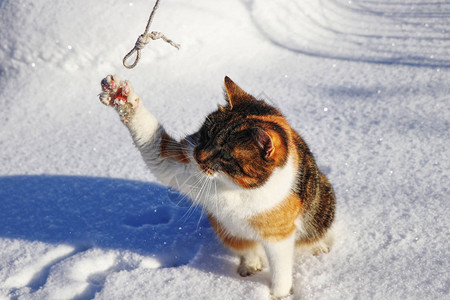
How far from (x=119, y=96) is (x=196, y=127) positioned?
45.9 inches

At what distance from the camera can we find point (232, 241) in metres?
1.45

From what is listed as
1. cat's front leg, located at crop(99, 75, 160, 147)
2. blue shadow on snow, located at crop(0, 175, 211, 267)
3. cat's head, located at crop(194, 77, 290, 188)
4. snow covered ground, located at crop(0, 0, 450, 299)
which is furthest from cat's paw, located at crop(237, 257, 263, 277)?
cat's front leg, located at crop(99, 75, 160, 147)

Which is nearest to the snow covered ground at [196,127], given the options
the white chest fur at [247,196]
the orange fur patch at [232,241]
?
the orange fur patch at [232,241]

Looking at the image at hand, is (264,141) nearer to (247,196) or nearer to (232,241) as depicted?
(247,196)

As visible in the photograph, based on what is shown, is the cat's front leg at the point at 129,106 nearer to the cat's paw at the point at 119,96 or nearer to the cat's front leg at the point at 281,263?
the cat's paw at the point at 119,96

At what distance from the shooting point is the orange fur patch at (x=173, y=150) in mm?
1265

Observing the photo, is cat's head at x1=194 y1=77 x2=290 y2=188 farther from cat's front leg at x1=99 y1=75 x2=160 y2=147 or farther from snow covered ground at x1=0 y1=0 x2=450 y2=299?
snow covered ground at x1=0 y1=0 x2=450 y2=299

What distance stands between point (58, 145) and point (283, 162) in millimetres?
1575

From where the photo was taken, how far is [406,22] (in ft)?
10.1

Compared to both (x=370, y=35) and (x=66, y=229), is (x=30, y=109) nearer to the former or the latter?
(x=66, y=229)

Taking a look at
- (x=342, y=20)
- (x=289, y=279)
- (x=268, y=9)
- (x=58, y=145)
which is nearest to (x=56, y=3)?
(x=58, y=145)

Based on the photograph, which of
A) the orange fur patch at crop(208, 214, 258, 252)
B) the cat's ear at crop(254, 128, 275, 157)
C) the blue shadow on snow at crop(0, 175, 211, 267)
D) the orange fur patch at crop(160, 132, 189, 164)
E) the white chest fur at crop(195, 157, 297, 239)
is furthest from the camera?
the blue shadow on snow at crop(0, 175, 211, 267)

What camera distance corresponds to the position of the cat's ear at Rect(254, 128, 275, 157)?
991mm

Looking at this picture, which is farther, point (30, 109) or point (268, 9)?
point (268, 9)
